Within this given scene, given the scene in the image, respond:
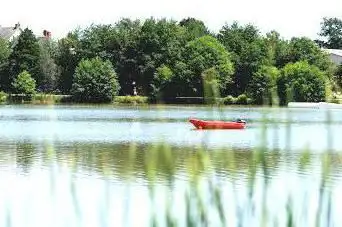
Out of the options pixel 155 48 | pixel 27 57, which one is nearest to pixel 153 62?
pixel 155 48

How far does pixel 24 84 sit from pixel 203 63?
1631 centimetres

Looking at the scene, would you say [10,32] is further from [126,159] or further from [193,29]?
[126,159]

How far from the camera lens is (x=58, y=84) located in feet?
265

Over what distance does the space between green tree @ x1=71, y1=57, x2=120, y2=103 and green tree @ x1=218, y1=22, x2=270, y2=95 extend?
35.5ft

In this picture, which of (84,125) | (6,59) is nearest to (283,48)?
(6,59)

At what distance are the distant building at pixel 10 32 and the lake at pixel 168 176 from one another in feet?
231

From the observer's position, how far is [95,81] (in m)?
75.6

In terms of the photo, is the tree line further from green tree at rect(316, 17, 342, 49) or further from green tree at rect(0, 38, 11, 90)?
green tree at rect(316, 17, 342, 49)

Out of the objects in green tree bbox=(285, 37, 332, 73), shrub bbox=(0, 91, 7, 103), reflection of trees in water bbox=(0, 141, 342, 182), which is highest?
green tree bbox=(285, 37, 332, 73)

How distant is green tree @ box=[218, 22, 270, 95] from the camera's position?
7275 cm

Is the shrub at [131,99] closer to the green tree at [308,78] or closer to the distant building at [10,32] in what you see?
the green tree at [308,78]

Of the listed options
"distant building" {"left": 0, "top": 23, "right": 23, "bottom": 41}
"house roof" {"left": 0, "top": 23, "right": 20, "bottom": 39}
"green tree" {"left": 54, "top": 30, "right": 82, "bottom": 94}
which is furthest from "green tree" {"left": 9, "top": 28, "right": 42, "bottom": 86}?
"house roof" {"left": 0, "top": 23, "right": 20, "bottom": 39}

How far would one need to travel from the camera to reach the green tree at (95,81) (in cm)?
7506

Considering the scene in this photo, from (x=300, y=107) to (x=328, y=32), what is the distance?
54086 mm
